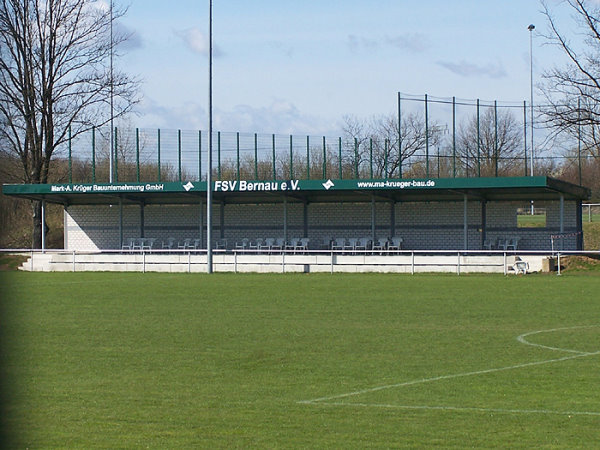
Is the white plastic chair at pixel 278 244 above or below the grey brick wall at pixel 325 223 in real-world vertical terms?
below

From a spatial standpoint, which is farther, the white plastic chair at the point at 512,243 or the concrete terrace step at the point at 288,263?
the white plastic chair at the point at 512,243

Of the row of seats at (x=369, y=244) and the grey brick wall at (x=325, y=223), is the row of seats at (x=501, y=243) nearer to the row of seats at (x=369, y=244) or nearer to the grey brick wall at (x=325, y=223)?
the grey brick wall at (x=325, y=223)

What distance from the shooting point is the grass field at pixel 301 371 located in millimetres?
7227

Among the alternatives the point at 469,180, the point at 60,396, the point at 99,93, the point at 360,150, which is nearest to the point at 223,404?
the point at 60,396

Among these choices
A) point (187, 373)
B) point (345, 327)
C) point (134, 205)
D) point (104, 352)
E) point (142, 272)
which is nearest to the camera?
point (187, 373)

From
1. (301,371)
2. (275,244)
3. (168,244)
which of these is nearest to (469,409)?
(301,371)

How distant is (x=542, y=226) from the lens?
39.4 meters

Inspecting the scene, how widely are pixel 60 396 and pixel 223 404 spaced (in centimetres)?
182

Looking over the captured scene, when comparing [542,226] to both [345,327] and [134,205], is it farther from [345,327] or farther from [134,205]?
[345,327]

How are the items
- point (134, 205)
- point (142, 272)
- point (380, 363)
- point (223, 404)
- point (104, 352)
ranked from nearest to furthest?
1. point (223, 404)
2. point (380, 363)
3. point (104, 352)
4. point (142, 272)
5. point (134, 205)

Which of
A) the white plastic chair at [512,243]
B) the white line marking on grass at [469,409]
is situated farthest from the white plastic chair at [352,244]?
the white line marking on grass at [469,409]

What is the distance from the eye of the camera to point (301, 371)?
35.2 ft

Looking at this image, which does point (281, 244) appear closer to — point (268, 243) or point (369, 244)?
point (268, 243)

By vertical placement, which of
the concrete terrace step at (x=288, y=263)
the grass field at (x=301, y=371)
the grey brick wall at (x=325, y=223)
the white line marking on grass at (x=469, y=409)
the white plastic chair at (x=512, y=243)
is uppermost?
the grey brick wall at (x=325, y=223)
